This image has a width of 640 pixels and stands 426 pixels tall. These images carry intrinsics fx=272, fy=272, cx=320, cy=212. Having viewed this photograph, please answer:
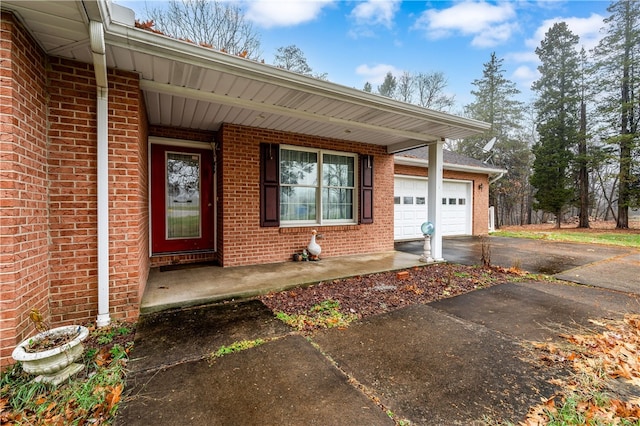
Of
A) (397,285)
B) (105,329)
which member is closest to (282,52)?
(397,285)

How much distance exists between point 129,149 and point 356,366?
312 centimetres

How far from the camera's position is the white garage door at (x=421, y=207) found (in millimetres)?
8797

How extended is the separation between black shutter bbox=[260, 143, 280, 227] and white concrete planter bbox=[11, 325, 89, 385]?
11.3 ft

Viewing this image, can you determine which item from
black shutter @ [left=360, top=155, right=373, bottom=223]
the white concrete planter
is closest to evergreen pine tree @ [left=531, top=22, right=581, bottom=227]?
black shutter @ [left=360, top=155, right=373, bottom=223]

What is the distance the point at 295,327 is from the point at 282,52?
46.8 ft

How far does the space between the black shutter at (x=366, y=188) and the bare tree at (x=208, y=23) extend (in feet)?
25.2

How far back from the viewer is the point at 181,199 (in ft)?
17.3

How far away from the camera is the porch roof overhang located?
222cm

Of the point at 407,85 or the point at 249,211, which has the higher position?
the point at 407,85

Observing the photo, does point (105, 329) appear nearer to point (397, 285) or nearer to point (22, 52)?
point (22, 52)

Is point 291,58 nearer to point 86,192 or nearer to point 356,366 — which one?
point 86,192

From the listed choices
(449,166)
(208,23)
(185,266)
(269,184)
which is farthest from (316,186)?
(208,23)

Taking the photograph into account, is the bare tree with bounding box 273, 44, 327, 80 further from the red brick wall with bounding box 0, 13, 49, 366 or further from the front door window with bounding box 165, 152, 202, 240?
the red brick wall with bounding box 0, 13, 49, 366

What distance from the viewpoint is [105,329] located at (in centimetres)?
268
